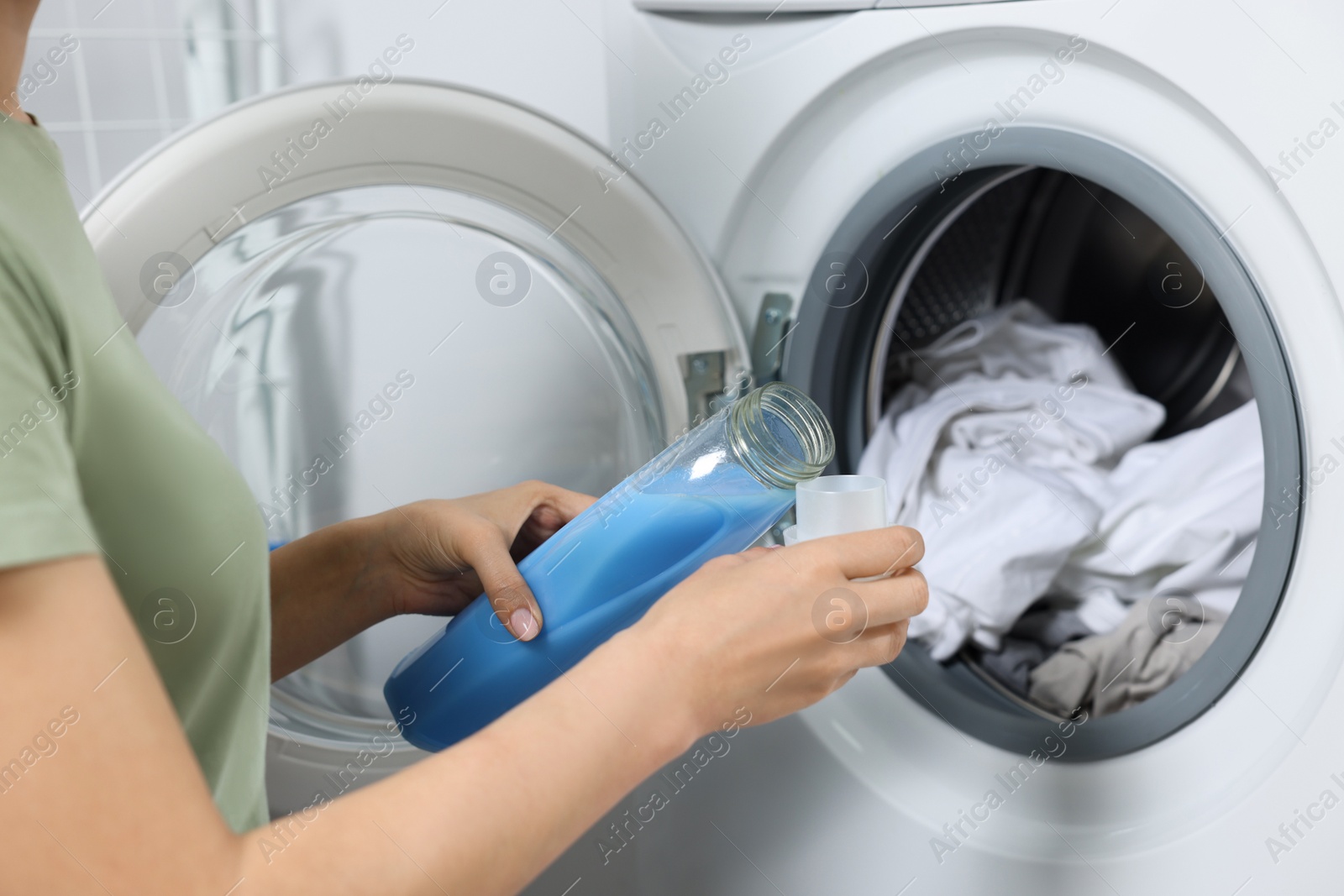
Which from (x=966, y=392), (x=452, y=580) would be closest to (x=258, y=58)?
(x=452, y=580)

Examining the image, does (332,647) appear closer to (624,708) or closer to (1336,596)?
(624,708)

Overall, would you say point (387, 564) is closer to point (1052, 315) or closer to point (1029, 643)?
point (1029, 643)

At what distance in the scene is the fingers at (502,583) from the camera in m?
0.57

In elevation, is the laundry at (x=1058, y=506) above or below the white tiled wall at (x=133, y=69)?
below

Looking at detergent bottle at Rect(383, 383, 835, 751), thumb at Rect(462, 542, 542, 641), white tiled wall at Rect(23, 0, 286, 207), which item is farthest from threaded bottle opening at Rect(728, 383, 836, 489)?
white tiled wall at Rect(23, 0, 286, 207)

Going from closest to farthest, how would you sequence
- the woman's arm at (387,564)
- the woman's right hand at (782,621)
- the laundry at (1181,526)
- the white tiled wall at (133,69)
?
A: 1. the woman's right hand at (782,621)
2. the woman's arm at (387,564)
3. the laundry at (1181,526)
4. the white tiled wall at (133,69)

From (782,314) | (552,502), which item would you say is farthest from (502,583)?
(782,314)

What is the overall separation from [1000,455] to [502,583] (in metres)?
0.52

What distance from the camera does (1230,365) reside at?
1.06 m

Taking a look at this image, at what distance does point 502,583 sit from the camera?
589 mm

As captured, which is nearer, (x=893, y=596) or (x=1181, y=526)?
(x=893, y=596)

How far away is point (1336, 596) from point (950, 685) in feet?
1.04

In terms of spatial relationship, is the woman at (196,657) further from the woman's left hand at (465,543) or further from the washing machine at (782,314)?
the washing machine at (782,314)

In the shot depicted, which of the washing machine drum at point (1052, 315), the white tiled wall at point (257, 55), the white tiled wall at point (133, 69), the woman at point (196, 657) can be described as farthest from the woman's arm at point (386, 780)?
the white tiled wall at point (133, 69)
